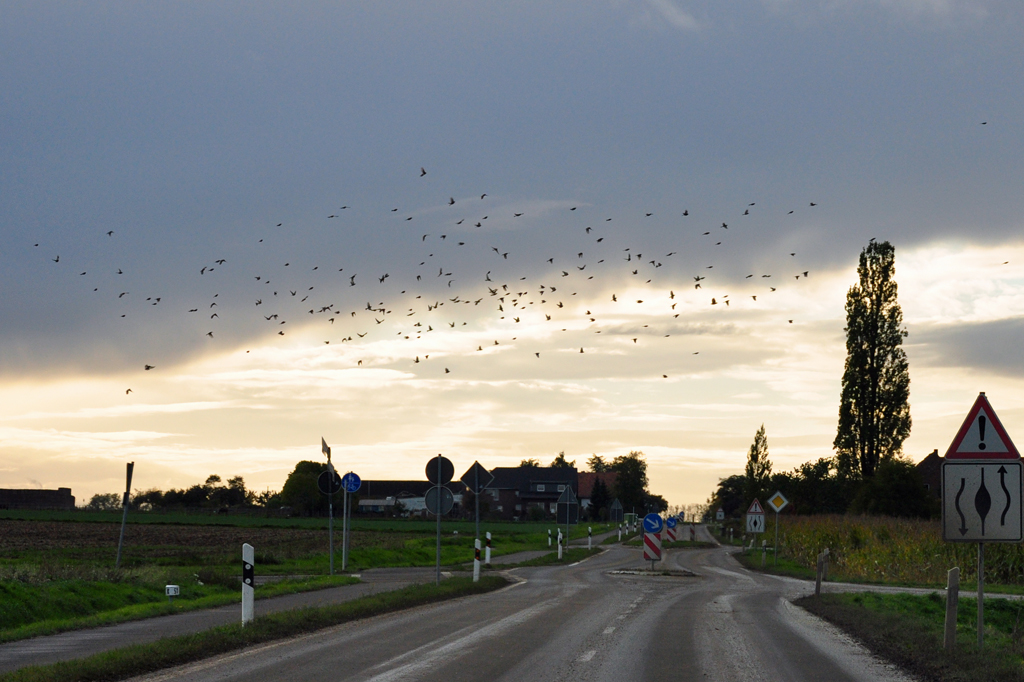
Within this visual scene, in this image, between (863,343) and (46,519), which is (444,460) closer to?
(863,343)

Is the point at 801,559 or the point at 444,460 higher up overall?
the point at 444,460

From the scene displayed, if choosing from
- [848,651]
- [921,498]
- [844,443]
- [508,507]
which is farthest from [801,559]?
[508,507]

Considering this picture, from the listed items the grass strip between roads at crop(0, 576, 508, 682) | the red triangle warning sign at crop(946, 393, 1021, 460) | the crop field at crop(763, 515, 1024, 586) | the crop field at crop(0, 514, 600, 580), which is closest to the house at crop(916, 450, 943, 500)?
the crop field at crop(0, 514, 600, 580)

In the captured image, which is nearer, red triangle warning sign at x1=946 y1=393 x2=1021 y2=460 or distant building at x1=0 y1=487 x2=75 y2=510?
red triangle warning sign at x1=946 y1=393 x2=1021 y2=460

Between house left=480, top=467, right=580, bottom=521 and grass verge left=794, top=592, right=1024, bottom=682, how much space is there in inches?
5822

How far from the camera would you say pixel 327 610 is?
56.6 ft

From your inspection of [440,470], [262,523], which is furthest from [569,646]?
[262,523]

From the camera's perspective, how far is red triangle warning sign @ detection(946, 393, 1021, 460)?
1216 centimetres

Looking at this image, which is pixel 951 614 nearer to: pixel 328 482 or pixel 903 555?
pixel 328 482

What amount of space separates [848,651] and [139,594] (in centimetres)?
1482

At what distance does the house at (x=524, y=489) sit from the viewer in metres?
172

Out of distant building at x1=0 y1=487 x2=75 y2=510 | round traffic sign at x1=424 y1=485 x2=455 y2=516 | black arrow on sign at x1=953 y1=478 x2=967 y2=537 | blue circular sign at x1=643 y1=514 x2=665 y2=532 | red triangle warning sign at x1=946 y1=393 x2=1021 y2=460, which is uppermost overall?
red triangle warning sign at x1=946 y1=393 x2=1021 y2=460

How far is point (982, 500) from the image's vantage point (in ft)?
39.9

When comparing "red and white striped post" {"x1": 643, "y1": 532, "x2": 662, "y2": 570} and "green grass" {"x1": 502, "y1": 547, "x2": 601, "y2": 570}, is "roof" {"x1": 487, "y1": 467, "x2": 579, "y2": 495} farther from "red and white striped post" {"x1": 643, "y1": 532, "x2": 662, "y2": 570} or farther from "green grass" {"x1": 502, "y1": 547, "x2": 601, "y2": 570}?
"red and white striped post" {"x1": 643, "y1": 532, "x2": 662, "y2": 570}
